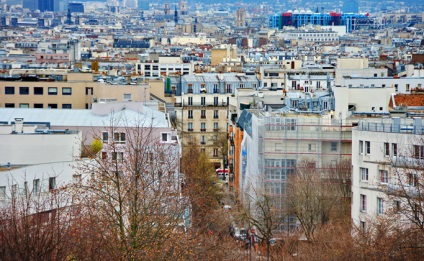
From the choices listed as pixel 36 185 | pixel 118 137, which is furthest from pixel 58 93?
pixel 36 185

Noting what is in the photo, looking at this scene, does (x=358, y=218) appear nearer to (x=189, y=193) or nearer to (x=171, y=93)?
(x=189, y=193)

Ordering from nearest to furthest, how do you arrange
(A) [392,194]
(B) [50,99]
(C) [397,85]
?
(A) [392,194], (B) [50,99], (C) [397,85]

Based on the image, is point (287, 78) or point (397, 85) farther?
point (287, 78)

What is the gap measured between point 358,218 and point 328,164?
5207 millimetres

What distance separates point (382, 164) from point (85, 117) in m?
10.5

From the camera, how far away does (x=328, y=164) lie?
3556 cm

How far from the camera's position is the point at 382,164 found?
1178 inches

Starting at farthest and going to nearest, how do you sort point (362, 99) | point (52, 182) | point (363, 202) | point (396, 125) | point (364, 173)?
point (362, 99)
point (364, 173)
point (363, 202)
point (396, 125)
point (52, 182)

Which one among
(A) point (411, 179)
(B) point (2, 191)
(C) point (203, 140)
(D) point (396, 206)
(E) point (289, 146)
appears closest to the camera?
(B) point (2, 191)

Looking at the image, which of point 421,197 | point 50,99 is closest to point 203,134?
point 50,99

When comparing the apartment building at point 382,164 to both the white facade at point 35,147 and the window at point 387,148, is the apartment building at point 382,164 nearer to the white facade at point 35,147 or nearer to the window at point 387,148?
the window at point 387,148

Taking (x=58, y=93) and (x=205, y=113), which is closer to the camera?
(x=58, y=93)

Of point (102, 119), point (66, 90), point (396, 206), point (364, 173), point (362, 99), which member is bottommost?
point (396, 206)

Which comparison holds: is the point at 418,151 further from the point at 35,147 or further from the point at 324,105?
the point at 324,105
